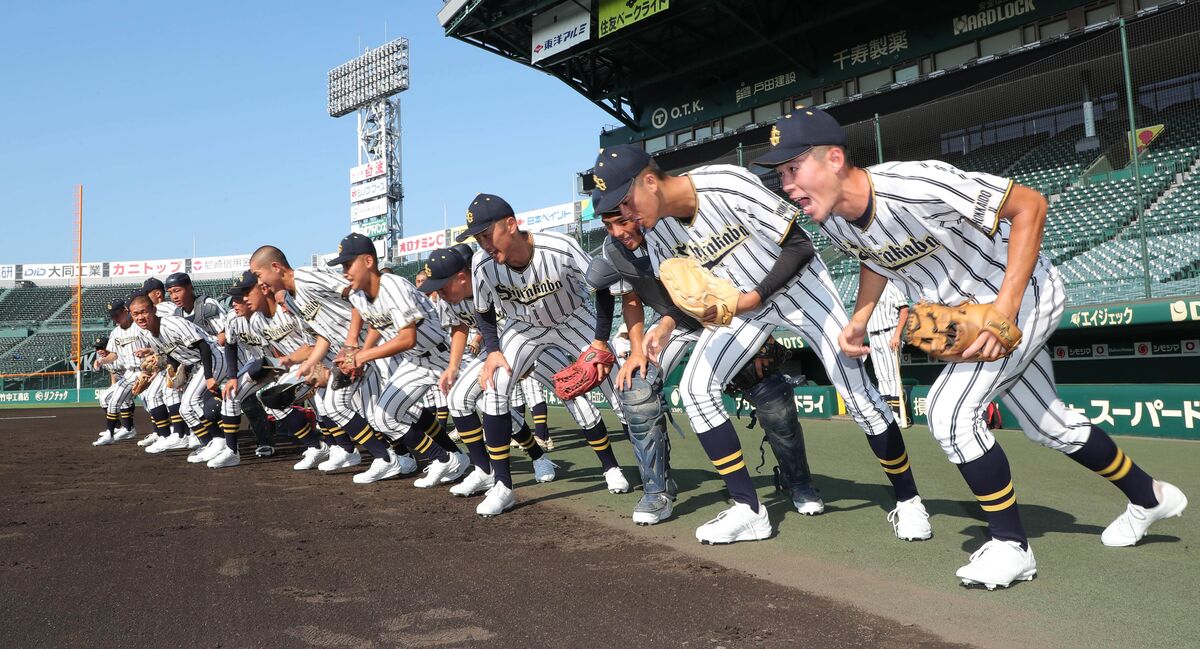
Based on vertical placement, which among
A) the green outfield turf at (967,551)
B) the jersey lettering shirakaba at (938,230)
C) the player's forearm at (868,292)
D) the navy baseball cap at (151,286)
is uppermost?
the navy baseball cap at (151,286)

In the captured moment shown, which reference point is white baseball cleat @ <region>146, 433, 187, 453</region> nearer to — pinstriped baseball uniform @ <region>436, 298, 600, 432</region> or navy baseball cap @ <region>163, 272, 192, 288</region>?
navy baseball cap @ <region>163, 272, 192, 288</region>

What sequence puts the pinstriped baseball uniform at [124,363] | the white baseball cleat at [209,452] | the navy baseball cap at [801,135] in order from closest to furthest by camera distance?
the navy baseball cap at [801,135] → the white baseball cleat at [209,452] → the pinstriped baseball uniform at [124,363]

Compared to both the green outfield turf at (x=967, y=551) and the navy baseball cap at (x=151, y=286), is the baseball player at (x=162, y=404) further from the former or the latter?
the green outfield turf at (x=967, y=551)

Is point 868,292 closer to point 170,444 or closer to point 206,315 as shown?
point 206,315

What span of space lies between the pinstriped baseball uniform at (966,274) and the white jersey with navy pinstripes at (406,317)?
349 cm

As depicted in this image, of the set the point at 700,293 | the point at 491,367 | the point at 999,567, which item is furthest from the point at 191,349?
the point at 999,567

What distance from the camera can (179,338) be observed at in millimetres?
8328

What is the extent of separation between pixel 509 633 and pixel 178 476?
226 inches

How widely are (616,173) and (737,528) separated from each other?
1.74 m

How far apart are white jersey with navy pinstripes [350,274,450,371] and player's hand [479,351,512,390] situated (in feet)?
3.02

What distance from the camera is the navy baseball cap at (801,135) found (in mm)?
2932

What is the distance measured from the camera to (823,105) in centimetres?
1992

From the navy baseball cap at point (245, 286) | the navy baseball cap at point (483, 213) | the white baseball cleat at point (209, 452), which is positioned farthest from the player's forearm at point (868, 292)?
the white baseball cleat at point (209, 452)

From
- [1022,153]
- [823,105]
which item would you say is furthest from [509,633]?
[823,105]
